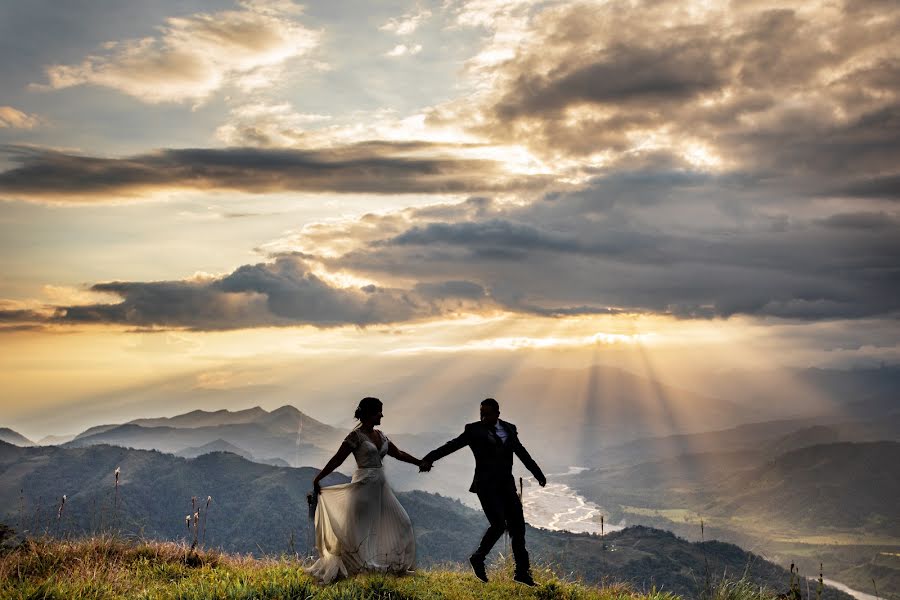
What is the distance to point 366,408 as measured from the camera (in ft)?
43.1

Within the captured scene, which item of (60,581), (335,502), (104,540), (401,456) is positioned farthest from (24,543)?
(401,456)

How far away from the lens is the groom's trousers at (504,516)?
13.9 meters

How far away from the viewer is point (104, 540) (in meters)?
15.5

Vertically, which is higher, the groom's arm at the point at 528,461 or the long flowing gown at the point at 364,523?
the groom's arm at the point at 528,461

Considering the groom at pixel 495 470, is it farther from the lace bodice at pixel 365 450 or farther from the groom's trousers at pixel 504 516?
the lace bodice at pixel 365 450

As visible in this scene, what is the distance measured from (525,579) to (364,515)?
315 cm

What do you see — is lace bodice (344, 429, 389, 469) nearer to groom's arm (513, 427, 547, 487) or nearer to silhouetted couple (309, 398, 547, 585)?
silhouetted couple (309, 398, 547, 585)

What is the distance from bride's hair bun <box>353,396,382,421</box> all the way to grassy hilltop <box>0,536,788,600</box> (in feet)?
8.75

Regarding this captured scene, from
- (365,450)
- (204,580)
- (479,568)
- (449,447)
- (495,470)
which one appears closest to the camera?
(204,580)

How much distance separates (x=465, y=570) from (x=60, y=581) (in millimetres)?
8020

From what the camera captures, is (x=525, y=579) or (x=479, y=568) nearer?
(x=525, y=579)

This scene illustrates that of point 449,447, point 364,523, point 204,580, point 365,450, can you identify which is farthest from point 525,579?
point 204,580

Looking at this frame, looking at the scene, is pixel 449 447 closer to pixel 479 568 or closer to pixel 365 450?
pixel 365 450

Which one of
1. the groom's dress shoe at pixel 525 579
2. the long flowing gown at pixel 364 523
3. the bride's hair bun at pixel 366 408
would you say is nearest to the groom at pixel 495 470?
the groom's dress shoe at pixel 525 579
